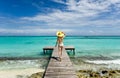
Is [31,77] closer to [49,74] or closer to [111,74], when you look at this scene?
[49,74]

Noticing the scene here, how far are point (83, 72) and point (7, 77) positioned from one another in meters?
5.58

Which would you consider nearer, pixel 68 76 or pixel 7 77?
pixel 68 76

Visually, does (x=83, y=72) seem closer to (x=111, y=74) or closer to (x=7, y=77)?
(x=111, y=74)

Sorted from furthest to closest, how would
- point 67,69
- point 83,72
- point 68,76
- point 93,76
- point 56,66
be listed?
1. point 83,72
2. point 93,76
3. point 56,66
4. point 67,69
5. point 68,76

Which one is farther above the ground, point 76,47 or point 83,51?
point 83,51

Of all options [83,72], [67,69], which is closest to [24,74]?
[83,72]

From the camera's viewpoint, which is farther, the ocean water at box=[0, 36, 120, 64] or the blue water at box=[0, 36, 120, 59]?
the blue water at box=[0, 36, 120, 59]

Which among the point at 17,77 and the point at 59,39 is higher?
the point at 59,39

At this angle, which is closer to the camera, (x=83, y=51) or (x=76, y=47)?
(x=83, y=51)

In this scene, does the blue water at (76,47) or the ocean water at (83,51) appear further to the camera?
the blue water at (76,47)

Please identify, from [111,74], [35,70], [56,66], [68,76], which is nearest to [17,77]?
[35,70]

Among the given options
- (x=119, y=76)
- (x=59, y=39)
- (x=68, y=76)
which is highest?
(x=59, y=39)

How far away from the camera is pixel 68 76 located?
7.98m

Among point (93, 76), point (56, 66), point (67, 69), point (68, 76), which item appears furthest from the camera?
point (93, 76)
